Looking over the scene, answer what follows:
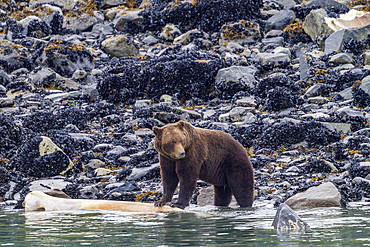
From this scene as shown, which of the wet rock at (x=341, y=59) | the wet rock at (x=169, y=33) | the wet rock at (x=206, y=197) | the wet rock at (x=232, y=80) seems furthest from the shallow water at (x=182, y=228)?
the wet rock at (x=169, y=33)

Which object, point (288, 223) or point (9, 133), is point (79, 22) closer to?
point (9, 133)

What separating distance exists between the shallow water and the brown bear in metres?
0.45

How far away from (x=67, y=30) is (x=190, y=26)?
585 centimetres

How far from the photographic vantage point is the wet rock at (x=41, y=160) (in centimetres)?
1043

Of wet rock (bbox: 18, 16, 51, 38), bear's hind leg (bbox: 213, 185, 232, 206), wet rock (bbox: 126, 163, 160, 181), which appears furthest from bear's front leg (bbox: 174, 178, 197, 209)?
wet rock (bbox: 18, 16, 51, 38)

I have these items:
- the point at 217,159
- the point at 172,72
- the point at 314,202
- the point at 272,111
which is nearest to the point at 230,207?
the point at 217,159

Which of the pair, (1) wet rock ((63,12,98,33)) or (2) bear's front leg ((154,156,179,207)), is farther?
(1) wet rock ((63,12,98,33))

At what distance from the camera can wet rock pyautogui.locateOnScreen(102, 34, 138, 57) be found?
65.6 feet

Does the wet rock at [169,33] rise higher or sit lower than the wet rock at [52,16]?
lower

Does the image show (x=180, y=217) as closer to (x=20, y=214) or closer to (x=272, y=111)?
(x=20, y=214)

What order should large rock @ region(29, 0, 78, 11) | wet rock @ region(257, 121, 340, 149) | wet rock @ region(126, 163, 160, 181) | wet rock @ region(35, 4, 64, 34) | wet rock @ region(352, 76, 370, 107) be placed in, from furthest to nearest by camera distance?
large rock @ region(29, 0, 78, 11) < wet rock @ region(35, 4, 64, 34) < wet rock @ region(352, 76, 370, 107) < wet rock @ region(257, 121, 340, 149) < wet rock @ region(126, 163, 160, 181)

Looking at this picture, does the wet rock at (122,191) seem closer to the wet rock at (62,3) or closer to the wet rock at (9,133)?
the wet rock at (9,133)

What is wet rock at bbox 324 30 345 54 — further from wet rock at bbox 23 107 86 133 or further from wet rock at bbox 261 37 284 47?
wet rock at bbox 23 107 86 133

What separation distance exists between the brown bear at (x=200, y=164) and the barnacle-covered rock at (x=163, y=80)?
8.13 meters
